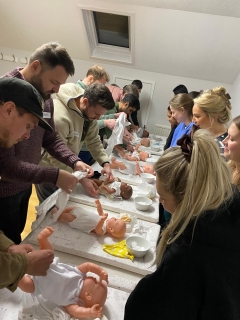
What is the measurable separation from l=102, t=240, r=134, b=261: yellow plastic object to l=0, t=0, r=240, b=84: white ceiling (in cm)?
298

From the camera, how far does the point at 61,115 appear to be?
1697mm

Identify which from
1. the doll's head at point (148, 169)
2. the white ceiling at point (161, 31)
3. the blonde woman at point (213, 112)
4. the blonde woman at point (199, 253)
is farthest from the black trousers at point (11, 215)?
the white ceiling at point (161, 31)

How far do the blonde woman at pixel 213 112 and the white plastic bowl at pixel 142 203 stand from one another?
0.69m

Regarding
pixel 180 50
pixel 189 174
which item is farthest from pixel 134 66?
pixel 189 174

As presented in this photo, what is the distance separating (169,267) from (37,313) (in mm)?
497

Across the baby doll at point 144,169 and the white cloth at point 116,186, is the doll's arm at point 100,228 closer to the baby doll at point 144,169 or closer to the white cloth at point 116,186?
the white cloth at point 116,186

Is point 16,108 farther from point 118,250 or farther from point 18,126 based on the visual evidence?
point 118,250

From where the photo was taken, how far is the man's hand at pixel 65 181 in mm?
1280

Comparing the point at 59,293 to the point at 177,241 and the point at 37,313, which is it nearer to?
the point at 37,313

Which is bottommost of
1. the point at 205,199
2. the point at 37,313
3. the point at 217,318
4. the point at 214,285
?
the point at 37,313

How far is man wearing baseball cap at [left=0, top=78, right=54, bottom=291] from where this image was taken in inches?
31.4

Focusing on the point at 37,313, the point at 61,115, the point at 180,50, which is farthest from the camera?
the point at 180,50

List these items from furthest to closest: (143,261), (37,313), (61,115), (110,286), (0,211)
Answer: (61,115)
(0,211)
(143,261)
(110,286)
(37,313)

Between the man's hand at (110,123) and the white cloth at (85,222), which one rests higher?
the man's hand at (110,123)
